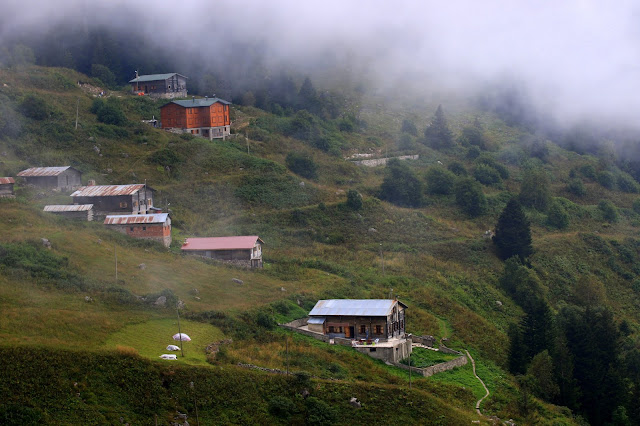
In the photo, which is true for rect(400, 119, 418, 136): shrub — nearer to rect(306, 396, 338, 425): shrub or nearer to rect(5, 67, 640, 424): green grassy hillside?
rect(5, 67, 640, 424): green grassy hillside

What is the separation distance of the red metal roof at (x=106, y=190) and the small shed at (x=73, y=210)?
3.23 feet

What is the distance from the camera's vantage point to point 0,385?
76.8ft

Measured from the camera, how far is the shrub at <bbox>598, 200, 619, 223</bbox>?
216 ft

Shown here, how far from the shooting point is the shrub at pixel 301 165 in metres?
61.3

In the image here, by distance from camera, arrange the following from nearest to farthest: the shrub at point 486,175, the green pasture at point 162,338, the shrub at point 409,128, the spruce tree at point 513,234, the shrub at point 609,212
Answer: the green pasture at point 162,338 → the spruce tree at point 513,234 → the shrub at point 609,212 → the shrub at point 486,175 → the shrub at point 409,128

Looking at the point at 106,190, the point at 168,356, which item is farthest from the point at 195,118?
the point at 168,356

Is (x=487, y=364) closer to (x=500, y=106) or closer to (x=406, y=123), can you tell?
(x=406, y=123)

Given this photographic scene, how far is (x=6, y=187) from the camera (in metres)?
46.7

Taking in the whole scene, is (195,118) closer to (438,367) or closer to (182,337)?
(182,337)

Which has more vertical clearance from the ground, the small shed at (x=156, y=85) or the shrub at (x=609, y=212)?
the small shed at (x=156, y=85)

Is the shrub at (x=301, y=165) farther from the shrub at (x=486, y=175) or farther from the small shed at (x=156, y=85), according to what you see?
the small shed at (x=156, y=85)

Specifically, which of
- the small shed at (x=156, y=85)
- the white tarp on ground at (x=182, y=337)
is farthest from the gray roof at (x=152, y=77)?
the white tarp on ground at (x=182, y=337)

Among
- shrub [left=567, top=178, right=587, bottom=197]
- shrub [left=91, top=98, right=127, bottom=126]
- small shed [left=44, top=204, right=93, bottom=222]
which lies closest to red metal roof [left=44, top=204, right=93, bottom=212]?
small shed [left=44, top=204, right=93, bottom=222]

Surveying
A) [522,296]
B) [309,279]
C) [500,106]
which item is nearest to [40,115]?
[309,279]
